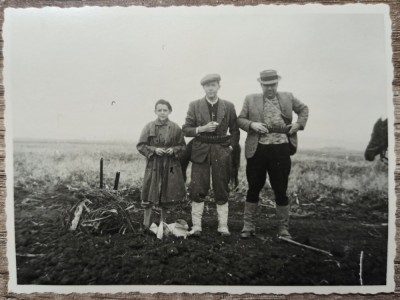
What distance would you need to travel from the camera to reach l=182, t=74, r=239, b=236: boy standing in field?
3037 mm

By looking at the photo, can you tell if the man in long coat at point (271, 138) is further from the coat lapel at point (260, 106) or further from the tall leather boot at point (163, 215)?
the tall leather boot at point (163, 215)

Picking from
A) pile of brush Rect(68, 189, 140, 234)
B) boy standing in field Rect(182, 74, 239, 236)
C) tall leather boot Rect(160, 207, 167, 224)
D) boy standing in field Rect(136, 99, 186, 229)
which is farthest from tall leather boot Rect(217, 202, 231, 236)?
pile of brush Rect(68, 189, 140, 234)

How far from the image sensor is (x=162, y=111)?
3025 mm

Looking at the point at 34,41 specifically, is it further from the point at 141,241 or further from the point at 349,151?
the point at 349,151

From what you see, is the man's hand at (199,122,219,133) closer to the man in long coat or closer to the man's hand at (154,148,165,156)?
the man in long coat

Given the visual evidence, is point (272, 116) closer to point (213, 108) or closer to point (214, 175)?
point (213, 108)

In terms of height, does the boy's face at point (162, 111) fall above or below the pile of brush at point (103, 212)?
above

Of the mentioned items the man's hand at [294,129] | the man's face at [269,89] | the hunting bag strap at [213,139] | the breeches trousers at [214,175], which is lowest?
the breeches trousers at [214,175]

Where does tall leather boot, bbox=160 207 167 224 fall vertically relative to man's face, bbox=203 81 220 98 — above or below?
below

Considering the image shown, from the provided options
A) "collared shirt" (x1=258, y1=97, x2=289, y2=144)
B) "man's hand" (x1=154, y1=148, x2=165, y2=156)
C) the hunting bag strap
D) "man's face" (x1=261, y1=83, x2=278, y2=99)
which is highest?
"man's face" (x1=261, y1=83, x2=278, y2=99)

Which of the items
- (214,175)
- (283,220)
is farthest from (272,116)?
(283,220)

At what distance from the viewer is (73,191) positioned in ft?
10.0

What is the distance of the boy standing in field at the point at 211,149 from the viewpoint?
3.04m

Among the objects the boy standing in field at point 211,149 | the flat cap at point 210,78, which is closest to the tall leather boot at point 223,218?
the boy standing in field at point 211,149
